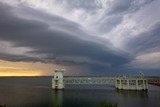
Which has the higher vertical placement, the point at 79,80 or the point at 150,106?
the point at 79,80

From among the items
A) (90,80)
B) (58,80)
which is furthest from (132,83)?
(58,80)

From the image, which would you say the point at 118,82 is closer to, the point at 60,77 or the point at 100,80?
the point at 100,80

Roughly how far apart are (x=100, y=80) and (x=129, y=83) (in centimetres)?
1949

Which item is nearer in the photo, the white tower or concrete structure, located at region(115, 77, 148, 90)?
concrete structure, located at region(115, 77, 148, 90)

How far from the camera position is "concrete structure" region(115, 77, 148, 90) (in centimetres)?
15850

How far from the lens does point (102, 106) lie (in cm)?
4794

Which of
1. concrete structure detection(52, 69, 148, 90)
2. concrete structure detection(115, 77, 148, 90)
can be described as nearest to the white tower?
concrete structure detection(52, 69, 148, 90)

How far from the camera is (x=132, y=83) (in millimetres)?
162375

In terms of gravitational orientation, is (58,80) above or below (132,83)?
above

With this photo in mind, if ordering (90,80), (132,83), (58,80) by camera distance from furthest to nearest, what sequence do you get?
(90,80) < (58,80) < (132,83)

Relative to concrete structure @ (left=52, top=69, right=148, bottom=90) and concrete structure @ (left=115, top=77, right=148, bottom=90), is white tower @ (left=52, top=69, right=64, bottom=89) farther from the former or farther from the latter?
concrete structure @ (left=115, top=77, right=148, bottom=90)

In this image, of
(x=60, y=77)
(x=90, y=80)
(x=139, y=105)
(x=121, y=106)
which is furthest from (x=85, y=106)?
(x=90, y=80)

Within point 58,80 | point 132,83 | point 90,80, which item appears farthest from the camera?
point 90,80

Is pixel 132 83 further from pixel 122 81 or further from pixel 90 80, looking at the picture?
pixel 90 80
